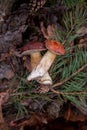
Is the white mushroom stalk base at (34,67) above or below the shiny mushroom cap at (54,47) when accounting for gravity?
below

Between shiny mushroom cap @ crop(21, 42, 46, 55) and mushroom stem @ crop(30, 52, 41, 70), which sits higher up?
shiny mushroom cap @ crop(21, 42, 46, 55)

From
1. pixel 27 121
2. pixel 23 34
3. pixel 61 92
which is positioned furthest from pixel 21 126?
pixel 23 34
